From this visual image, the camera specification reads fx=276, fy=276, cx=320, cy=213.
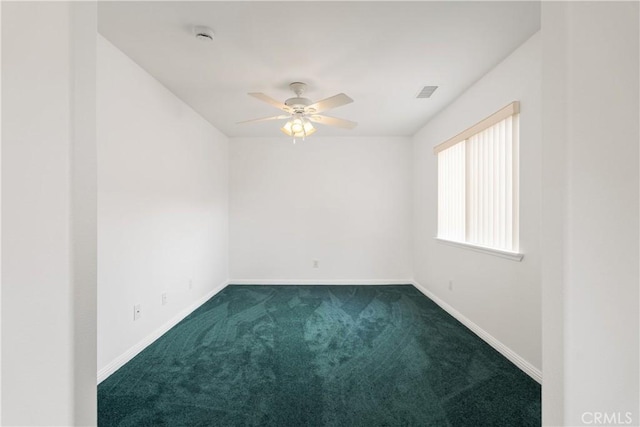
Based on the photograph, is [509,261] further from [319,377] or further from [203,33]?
[203,33]

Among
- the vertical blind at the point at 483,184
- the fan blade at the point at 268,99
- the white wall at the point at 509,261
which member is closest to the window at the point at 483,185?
the vertical blind at the point at 483,184

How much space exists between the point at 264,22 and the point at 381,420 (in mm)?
2497

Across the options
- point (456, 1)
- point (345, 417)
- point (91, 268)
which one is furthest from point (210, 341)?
point (456, 1)

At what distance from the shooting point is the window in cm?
227

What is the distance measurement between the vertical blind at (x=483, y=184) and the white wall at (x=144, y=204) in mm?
3026

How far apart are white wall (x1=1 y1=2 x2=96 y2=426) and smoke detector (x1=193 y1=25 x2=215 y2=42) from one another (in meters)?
1.21

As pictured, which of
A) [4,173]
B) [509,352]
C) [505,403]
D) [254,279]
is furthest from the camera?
[254,279]

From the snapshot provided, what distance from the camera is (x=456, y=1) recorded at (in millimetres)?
1584

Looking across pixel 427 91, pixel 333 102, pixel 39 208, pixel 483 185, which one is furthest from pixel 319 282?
pixel 39 208

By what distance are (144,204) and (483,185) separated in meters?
3.17

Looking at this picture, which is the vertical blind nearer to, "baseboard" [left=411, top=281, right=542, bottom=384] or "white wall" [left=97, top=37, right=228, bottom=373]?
"baseboard" [left=411, top=281, right=542, bottom=384]

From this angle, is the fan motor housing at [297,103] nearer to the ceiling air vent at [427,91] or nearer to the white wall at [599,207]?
the ceiling air vent at [427,91]

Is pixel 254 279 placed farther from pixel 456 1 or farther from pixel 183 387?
pixel 456 1

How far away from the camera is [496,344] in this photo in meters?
2.34
